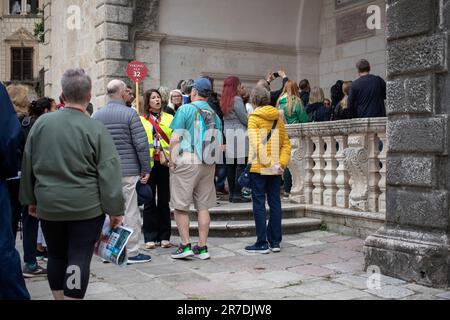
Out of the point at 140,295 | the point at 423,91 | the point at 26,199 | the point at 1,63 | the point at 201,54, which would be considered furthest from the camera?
→ the point at 1,63

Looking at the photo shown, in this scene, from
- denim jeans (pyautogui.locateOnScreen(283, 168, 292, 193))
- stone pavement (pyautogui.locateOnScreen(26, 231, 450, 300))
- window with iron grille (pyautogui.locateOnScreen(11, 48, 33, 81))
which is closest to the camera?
stone pavement (pyautogui.locateOnScreen(26, 231, 450, 300))

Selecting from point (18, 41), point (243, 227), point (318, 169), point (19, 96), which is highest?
point (18, 41)

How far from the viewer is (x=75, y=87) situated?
3.83 m

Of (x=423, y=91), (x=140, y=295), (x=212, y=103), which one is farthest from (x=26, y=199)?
(x=212, y=103)

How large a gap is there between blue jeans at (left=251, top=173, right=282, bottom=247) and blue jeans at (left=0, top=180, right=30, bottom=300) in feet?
10.1

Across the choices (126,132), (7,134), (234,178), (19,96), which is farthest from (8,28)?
(7,134)

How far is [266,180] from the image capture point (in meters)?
6.50

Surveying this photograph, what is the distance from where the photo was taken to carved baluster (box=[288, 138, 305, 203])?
27.5ft

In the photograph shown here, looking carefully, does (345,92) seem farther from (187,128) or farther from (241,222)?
(187,128)

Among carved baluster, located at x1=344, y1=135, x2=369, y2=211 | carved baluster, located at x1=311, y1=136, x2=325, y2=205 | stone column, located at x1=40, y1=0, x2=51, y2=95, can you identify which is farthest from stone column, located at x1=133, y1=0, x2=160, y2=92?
carved baluster, located at x1=344, y1=135, x2=369, y2=211

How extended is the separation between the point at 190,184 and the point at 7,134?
253cm

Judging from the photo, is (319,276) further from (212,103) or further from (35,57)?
(35,57)

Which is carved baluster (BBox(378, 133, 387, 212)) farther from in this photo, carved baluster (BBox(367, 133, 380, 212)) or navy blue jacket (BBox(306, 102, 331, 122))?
navy blue jacket (BBox(306, 102, 331, 122))

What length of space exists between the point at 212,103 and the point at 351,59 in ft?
21.0
